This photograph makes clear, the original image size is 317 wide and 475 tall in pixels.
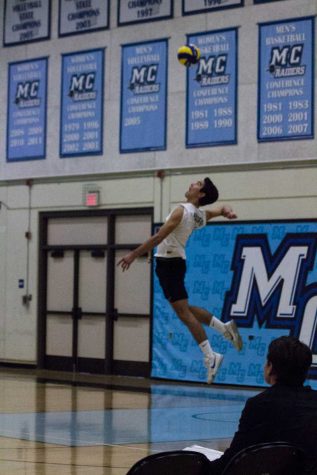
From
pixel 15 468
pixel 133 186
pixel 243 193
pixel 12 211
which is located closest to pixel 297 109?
pixel 243 193

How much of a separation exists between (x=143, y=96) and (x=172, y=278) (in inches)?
361

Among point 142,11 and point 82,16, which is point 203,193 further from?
point 82,16

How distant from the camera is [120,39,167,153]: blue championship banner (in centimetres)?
2153

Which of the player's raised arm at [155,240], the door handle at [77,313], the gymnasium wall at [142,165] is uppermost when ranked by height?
the gymnasium wall at [142,165]

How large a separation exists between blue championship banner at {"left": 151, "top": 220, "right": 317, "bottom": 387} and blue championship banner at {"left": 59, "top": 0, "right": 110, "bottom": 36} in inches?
211

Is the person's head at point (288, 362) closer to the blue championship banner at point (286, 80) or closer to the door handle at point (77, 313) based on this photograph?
the blue championship banner at point (286, 80)

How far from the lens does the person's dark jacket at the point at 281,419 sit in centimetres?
592

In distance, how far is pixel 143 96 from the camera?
71.7 feet

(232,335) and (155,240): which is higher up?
(155,240)

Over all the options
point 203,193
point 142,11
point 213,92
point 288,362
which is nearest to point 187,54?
point 213,92

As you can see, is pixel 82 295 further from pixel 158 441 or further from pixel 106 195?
pixel 158 441

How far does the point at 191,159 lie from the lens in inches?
825

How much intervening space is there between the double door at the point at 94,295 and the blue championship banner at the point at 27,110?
165 centimetres

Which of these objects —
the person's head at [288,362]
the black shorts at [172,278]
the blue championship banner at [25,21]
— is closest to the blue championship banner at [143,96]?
the blue championship banner at [25,21]
